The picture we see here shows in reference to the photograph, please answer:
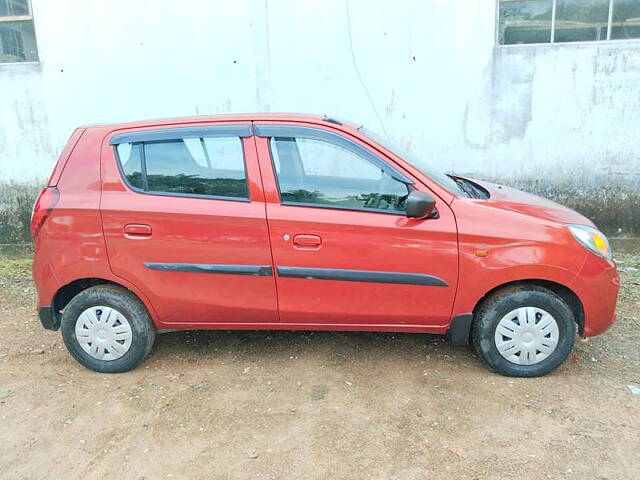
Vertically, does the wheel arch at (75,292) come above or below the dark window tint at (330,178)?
below

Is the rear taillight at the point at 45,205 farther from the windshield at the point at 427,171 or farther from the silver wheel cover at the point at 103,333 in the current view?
the windshield at the point at 427,171

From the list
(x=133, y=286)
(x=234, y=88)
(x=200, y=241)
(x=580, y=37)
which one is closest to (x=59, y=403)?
(x=133, y=286)

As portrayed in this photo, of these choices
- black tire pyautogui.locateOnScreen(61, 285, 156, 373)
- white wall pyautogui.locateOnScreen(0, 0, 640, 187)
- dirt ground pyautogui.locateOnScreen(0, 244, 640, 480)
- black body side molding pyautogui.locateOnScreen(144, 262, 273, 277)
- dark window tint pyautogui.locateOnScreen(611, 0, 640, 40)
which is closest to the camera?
dirt ground pyautogui.locateOnScreen(0, 244, 640, 480)

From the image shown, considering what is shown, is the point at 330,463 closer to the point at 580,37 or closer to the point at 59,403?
the point at 59,403

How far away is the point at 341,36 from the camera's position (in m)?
5.85

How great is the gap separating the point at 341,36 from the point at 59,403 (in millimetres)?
4546

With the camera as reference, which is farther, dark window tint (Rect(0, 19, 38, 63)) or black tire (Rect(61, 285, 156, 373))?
dark window tint (Rect(0, 19, 38, 63))

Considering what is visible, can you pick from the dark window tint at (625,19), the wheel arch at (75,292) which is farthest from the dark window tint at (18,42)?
the dark window tint at (625,19)

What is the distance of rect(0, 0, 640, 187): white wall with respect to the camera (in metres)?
5.80

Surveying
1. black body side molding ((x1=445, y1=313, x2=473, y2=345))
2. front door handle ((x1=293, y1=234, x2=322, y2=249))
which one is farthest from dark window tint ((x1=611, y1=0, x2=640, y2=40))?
front door handle ((x1=293, y1=234, x2=322, y2=249))

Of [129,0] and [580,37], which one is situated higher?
[129,0]

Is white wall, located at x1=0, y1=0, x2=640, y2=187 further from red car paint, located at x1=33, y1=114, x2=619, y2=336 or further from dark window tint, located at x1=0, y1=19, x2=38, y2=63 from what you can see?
red car paint, located at x1=33, y1=114, x2=619, y2=336

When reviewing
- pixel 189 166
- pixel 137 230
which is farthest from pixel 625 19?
pixel 137 230

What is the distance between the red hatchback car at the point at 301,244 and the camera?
3.22 meters
